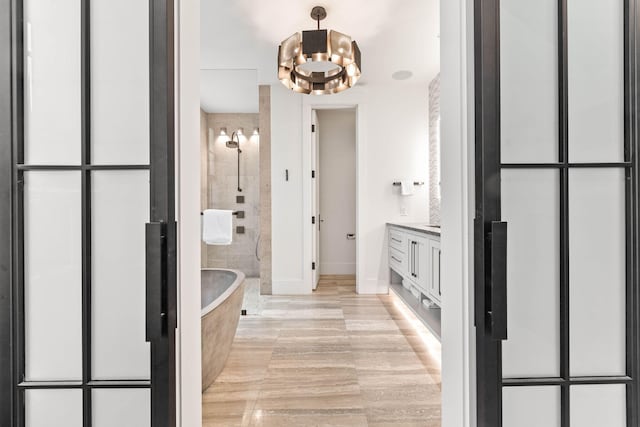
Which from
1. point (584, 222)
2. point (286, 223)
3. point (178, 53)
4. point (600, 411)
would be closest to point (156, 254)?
point (178, 53)

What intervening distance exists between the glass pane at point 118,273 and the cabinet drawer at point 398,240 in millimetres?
2863

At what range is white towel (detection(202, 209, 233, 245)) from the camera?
3.32m

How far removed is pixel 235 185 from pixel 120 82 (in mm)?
3330

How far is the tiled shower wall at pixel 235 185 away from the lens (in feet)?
13.5

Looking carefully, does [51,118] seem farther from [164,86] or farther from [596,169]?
[596,169]

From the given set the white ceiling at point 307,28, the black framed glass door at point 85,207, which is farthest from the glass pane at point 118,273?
the white ceiling at point 307,28

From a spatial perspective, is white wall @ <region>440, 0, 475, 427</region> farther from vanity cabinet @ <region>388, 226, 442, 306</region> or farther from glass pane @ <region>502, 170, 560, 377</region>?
vanity cabinet @ <region>388, 226, 442, 306</region>

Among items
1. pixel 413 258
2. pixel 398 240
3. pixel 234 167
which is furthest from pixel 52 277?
pixel 234 167

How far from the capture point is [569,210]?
0.92m

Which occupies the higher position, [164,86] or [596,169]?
[164,86]

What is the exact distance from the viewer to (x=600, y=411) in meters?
0.92

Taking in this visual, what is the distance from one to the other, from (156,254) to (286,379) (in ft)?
5.22

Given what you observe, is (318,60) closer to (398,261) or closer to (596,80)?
(596,80)

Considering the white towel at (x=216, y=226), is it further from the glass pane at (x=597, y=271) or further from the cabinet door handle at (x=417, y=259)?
the glass pane at (x=597, y=271)
